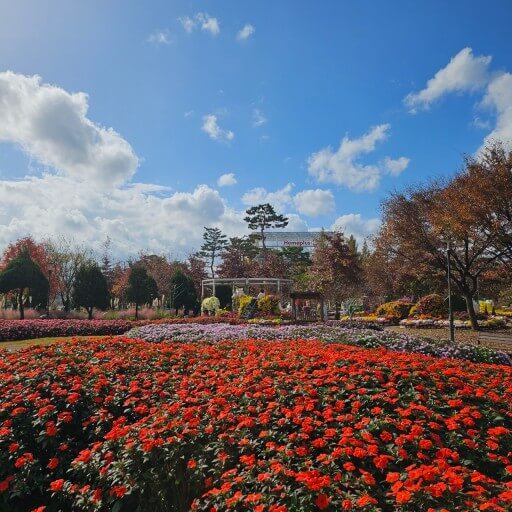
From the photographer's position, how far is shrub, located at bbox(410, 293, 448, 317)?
20.8 meters

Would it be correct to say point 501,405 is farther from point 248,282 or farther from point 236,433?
point 248,282

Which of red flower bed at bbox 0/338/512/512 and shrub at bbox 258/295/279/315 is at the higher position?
shrub at bbox 258/295/279/315

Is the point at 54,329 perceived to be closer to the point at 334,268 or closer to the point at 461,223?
the point at 461,223

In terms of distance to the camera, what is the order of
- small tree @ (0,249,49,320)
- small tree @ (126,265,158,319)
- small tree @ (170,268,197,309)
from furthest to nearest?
small tree @ (170,268,197,309), small tree @ (126,265,158,319), small tree @ (0,249,49,320)

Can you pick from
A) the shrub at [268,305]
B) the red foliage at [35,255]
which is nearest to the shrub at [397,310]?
the shrub at [268,305]

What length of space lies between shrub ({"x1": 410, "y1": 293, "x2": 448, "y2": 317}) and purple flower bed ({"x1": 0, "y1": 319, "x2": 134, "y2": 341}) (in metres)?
12.8

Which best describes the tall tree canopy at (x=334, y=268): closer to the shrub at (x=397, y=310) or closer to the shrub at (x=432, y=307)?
the shrub at (x=397, y=310)

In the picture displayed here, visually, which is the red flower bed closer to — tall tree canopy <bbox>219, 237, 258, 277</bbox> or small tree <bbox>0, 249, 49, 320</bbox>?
small tree <bbox>0, 249, 49, 320</bbox>

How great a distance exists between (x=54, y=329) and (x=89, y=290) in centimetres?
653

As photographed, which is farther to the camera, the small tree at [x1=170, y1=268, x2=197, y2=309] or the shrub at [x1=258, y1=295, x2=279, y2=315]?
the small tree at [x1=170, y1=268, x2=197, y2=309]

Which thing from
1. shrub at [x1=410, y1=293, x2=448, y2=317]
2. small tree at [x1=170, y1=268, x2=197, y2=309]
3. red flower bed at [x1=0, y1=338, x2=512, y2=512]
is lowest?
red flower bed at [x1=0, y1=338, x2=512, y2=512]

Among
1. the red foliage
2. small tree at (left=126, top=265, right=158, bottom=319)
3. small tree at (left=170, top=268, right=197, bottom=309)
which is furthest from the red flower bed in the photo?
the red foliage

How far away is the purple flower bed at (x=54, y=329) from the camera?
14.6 metres

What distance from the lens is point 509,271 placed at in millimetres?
18094
